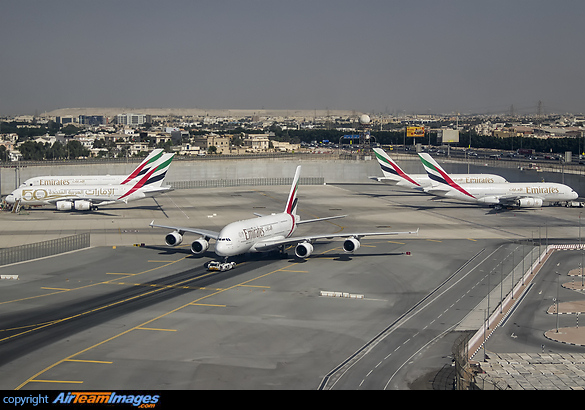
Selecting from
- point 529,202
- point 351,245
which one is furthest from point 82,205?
point 529,202

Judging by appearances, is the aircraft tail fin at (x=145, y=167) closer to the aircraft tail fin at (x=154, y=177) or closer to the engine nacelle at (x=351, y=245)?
the aircraft tail fin at (x=154, y=177)

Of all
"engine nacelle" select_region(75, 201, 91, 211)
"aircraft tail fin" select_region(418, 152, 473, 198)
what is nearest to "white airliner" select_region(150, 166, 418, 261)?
"engine nacelle" select_region(75, 201, 91, 211)

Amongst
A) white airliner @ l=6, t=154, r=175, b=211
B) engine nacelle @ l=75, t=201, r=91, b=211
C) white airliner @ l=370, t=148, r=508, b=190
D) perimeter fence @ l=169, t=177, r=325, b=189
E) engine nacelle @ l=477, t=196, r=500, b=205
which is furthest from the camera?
perimeter fence @ l=169, t=177, r=325, b=189

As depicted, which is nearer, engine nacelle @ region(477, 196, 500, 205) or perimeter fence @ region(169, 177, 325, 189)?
engine nacelle @ region(477, 196, 500, 205)

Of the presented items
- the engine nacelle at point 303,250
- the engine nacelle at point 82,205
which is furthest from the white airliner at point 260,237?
the engine nacelle at point 82,205

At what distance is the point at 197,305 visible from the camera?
166ft

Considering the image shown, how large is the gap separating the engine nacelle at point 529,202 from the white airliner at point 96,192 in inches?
2397

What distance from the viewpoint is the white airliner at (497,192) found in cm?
11050

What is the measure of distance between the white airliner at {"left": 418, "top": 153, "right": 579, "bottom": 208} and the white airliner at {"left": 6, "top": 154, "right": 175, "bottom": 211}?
46854 millimetres

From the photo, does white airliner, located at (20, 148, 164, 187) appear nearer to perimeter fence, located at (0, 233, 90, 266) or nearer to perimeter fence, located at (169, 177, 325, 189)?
perimeter fence, located at (0, 233, 90, 266)

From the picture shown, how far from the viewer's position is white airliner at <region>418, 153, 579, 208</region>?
110500mm
